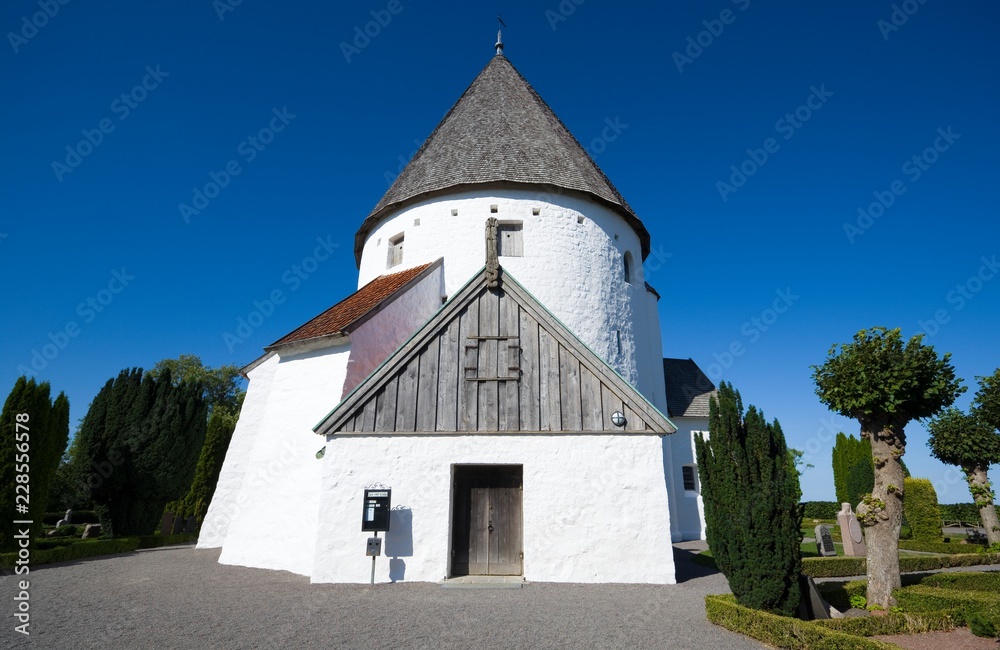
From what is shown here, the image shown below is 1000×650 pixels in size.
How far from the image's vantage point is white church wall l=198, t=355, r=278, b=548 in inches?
572

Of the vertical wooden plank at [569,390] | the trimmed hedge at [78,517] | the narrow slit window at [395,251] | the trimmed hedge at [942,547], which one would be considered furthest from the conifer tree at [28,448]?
the trimmed hedge at [942,547]

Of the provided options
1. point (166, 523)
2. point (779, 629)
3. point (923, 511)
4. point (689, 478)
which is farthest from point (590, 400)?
point (166, 523)

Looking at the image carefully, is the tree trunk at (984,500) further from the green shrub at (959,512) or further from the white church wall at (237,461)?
the white church wall at (237,461)

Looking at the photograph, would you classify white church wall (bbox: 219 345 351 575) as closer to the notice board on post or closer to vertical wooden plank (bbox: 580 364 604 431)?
the notice board on post

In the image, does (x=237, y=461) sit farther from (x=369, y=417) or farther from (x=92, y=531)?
(x=92, y=531)

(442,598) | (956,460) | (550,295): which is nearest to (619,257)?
(550,295)

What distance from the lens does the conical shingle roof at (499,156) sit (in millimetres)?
15250

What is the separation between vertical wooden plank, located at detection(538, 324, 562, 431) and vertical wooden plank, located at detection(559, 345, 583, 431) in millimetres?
83

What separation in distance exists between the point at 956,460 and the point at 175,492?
28.0 meters

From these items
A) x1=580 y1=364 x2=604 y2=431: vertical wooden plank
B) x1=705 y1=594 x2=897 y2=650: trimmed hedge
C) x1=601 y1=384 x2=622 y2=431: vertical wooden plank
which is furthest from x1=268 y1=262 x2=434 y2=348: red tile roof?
x1=705 y1=594 x2=897 y2=650: trimmed hedge

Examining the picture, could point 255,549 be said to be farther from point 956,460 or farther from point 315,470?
point 956,460

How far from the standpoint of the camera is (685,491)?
1888 centimetres

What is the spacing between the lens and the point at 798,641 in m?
5.53

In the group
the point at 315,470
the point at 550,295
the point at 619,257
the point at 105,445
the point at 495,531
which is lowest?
the point at 495,531
